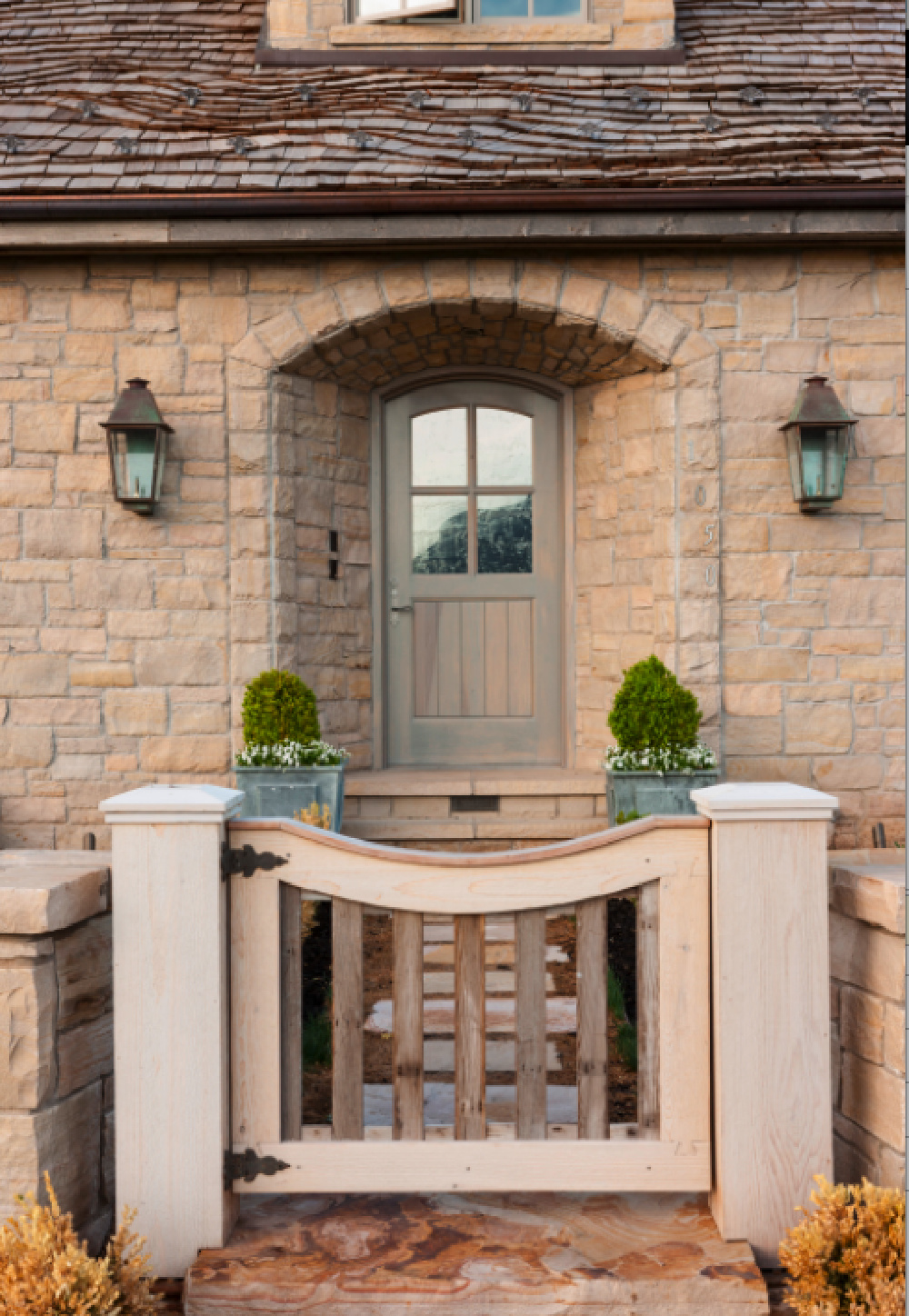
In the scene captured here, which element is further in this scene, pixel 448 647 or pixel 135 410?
pixel 448 647

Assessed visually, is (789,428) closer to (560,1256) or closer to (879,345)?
(879,345)

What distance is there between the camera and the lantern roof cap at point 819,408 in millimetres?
5094

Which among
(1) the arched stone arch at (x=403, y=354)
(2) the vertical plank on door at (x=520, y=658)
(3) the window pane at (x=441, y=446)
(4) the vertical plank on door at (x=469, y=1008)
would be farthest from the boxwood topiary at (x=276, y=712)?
(4) the vertical plank on door at (x=469, y=1008)

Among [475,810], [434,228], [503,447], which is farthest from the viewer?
[503,447]

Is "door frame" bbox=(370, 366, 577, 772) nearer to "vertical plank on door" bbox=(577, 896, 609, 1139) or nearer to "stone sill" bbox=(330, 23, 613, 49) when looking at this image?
"stone sill" bbox=(330, 23, 613, 49)

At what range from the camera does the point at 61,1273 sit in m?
1.87

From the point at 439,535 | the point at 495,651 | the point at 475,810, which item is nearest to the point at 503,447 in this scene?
the point at 439,535

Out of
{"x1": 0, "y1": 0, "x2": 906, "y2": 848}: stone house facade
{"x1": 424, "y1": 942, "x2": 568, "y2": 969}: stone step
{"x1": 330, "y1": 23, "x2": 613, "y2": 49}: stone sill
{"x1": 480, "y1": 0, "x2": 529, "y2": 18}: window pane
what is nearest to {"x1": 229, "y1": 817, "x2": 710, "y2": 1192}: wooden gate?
{"x1": 424, "y1": 942, "x2": 568, "y2": 969}: stone step

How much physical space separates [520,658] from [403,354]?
191 cm

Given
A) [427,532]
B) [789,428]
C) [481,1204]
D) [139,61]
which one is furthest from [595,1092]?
[139,61]

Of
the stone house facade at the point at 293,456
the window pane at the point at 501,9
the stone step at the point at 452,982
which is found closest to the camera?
the stone step at the point at 452,982

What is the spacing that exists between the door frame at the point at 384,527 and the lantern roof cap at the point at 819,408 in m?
1.45

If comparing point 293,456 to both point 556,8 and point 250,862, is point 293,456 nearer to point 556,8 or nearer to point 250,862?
point 556,8

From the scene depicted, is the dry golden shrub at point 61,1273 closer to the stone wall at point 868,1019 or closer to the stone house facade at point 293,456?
the stone wall at point 868,1019
